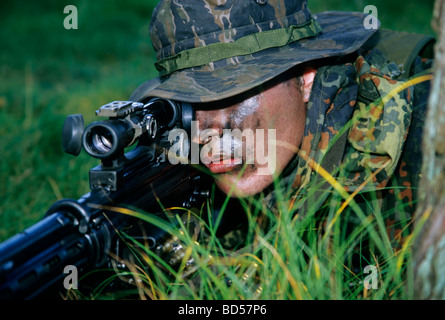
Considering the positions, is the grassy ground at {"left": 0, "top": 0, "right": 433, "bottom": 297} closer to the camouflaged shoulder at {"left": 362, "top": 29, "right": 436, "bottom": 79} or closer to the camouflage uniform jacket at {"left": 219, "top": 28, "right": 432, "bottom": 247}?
the camouflage uniform jacket at {"left": 219, "top": 28, "right": 432, "bottom": 247}

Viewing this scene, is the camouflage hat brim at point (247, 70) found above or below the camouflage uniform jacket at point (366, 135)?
above

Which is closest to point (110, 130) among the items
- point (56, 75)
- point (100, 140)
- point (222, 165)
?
point (100, 140)

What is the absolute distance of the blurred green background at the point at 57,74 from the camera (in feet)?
13.7

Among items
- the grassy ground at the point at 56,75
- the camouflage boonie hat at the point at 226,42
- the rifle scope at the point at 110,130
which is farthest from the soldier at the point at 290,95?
the grassy ground at the point at 56,75

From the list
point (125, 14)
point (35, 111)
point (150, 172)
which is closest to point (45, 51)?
point (125, 14)

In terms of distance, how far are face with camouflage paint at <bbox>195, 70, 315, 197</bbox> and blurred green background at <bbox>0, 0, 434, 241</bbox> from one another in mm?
1653

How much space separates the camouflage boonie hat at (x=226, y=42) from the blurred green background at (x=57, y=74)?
1682 millimetres

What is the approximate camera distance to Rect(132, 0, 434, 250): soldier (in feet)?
9.02

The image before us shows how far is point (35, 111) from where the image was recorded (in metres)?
5.75

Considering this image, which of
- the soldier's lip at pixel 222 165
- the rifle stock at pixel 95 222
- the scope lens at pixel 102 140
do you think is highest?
the scope lens at pixel 102 140

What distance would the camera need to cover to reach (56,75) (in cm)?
783

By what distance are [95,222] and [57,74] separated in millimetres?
6339

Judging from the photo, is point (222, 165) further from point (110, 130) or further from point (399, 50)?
point (399, 50)

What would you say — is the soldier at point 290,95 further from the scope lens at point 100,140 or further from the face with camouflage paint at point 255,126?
the scope lens at point 100,140
